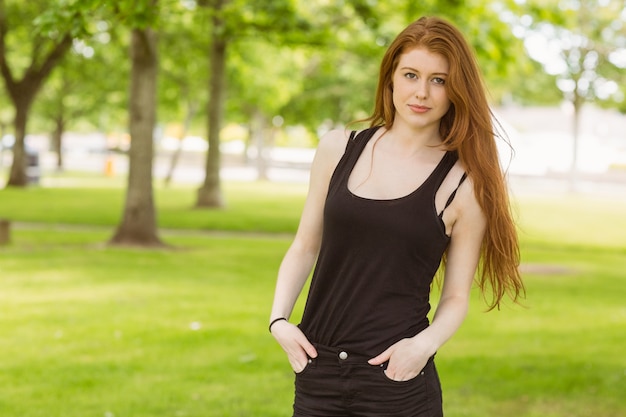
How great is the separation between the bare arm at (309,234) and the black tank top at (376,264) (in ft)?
0.43

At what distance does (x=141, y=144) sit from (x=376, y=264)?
1400cm

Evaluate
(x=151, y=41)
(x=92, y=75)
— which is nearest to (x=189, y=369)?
(x=151, y=41)

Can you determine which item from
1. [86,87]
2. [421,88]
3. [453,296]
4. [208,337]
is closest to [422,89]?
[421,88]

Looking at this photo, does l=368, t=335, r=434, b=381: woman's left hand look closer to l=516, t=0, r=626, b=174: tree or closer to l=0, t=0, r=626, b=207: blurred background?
l=0, t=0, r=626, b=207: blurred background

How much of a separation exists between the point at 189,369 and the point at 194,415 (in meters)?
1.33

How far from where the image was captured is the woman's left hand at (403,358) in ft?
9.03

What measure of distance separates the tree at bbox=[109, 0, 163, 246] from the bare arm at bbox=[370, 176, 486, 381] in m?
13.2

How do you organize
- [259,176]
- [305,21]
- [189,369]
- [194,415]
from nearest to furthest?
[194,415], [189,369], [305,21], [259,176]

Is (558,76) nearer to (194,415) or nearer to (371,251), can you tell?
(194,415)

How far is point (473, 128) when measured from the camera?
2.93 m

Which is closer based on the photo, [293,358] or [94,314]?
[293,358]

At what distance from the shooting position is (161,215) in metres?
24.3

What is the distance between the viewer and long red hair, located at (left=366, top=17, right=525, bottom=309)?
2879 millimetres

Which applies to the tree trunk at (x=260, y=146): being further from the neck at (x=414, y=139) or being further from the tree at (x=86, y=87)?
the neck at (x=414, y=139)
